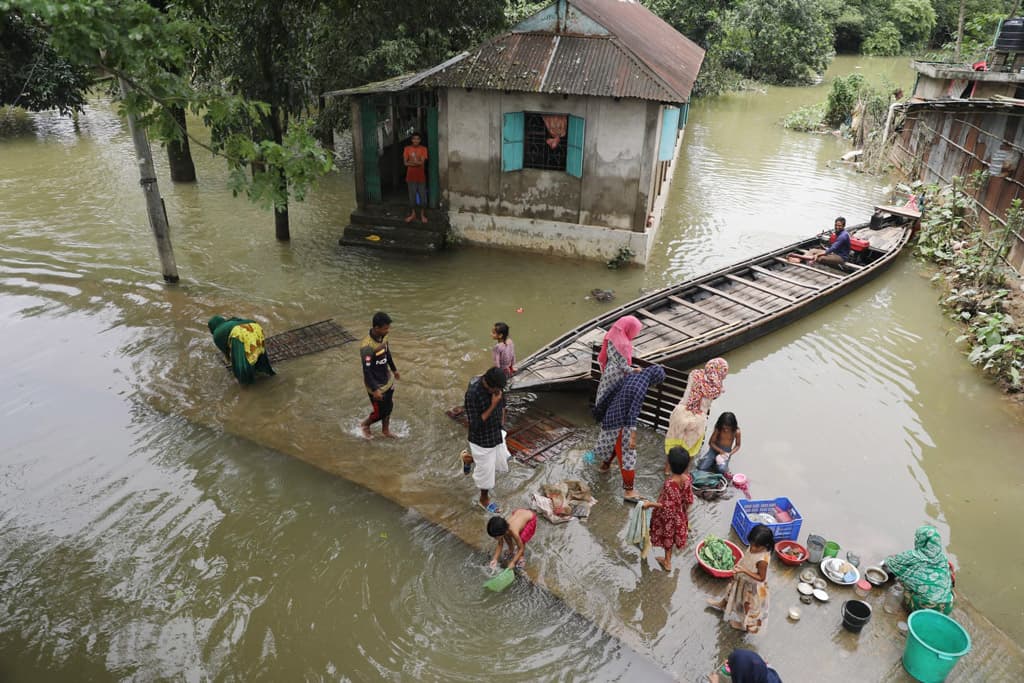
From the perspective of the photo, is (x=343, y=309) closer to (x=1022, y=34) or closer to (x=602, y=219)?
(x=602, y=219)

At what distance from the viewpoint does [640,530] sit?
5715 millimetres

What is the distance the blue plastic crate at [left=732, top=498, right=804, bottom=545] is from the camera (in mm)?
5836

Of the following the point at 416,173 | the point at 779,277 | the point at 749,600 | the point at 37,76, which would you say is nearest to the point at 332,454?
the point at 749,600

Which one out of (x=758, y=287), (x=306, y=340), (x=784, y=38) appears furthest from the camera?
(x=784, y=38)

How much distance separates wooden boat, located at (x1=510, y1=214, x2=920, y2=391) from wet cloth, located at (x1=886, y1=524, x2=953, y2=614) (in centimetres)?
337

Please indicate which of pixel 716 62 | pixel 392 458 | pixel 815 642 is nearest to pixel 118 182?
pixel 392 458

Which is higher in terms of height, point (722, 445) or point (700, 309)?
point (700, 309)

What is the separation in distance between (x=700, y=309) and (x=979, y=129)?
32.2 feet

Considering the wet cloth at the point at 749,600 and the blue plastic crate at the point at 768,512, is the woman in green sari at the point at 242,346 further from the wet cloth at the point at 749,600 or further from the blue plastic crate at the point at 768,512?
the wet cloth at the point at 749,600

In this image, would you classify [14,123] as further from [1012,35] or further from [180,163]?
[1012,35]

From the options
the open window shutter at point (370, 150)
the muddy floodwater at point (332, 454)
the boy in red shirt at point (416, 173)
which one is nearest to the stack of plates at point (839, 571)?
the muddy floodwater at point (332, 454)

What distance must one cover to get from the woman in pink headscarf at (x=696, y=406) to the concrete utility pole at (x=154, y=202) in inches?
337

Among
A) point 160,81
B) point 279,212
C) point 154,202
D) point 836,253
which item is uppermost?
point 160,81

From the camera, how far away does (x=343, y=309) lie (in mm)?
10508
